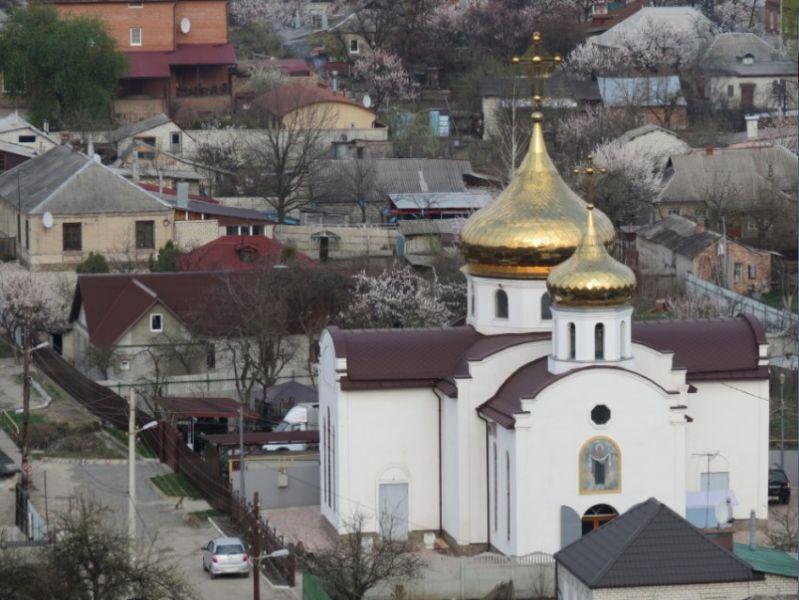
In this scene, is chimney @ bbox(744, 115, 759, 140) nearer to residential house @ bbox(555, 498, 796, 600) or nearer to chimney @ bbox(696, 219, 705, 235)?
chimney @ bbox(696, 219, 705, 235)

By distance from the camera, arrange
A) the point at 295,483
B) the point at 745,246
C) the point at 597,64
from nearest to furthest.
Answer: the point at 295,483 < the point at 745,246 < the point at 597,64

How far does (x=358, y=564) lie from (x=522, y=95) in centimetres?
4577

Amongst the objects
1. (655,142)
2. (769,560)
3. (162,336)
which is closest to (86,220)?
(162,336)

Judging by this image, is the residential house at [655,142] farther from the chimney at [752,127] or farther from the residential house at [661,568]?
the residential house at [661,568]

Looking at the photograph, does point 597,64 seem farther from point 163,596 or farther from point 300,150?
point 163,596

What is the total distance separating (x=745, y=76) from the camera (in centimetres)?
8206

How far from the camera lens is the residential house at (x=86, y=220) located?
2228 inches

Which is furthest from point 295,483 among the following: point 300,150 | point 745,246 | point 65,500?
point 300,150

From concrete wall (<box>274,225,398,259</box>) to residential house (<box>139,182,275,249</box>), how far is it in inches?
27.0

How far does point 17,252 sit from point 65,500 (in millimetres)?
19063

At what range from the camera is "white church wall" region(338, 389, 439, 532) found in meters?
36.8

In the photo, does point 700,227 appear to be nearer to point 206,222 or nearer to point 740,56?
point 206,222

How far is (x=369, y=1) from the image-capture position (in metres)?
95.5

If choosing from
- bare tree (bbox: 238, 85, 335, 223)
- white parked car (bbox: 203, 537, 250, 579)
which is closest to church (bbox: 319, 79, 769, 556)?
white parked car (bbox: 203, 537, 250, 579)
